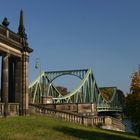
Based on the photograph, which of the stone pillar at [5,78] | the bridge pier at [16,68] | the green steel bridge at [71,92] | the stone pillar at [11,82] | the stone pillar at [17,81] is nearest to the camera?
the stone pillar at [5,78]

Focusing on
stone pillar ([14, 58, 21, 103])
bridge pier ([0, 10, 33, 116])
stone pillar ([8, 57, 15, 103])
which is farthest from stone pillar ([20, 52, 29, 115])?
stone pillar ([8, 57, 15, 103])

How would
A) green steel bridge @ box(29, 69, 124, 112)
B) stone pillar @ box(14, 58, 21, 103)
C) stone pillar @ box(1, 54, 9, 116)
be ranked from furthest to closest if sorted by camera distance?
green steel bridge @ box(29, 69, 124, 112) → stone pillar @ box(14, 58, 21, 103) → stone pillar @ box(1, 54, 9, 116)

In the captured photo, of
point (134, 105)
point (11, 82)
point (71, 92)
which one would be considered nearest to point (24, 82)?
point (11, 82)

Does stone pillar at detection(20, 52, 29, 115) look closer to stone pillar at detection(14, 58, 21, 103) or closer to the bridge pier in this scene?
the bridge pier

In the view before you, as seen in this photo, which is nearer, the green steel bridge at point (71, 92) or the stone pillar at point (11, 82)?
the stone pillar at point (11, 82)

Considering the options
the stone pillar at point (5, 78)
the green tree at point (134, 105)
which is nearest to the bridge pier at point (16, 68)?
the stone pillar at point (5, 78)

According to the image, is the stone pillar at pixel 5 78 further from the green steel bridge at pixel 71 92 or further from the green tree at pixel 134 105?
the green steel bridge at pixel 71 92

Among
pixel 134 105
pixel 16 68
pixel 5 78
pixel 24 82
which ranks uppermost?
pixel 16 68

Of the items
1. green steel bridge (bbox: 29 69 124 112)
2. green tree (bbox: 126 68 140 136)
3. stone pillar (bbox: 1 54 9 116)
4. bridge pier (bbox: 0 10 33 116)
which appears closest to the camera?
green tree (bbox: 126 68 140 136)

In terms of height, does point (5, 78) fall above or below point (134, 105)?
above

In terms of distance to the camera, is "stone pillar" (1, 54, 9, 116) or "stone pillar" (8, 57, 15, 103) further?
"stone pillar" (8, 57, 15, 103)

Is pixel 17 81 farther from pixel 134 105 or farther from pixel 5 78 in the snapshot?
pixel 134 105

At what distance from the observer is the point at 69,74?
12331 centimetres

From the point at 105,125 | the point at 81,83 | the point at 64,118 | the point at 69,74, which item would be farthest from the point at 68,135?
the point at 69,74
